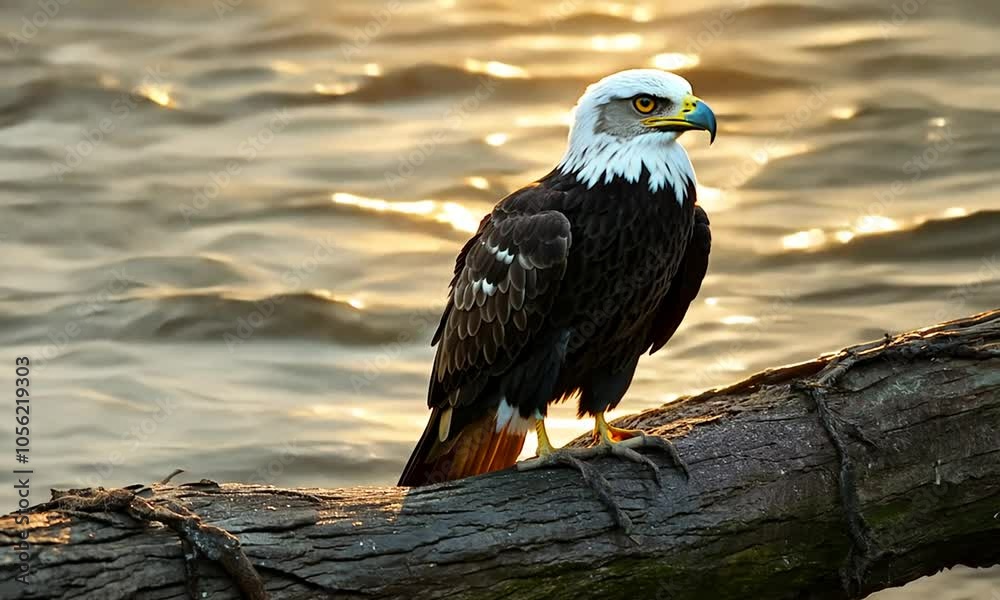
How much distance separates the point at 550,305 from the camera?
194 inches

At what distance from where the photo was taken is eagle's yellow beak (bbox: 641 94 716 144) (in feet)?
16.4

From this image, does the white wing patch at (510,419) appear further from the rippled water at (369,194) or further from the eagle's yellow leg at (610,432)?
the rippled water at (369,194)

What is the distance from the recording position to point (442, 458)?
17.4ft

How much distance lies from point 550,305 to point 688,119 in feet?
2.47

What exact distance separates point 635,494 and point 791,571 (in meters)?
0.53

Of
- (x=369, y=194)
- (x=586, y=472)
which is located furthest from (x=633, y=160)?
(x=369, y=194)

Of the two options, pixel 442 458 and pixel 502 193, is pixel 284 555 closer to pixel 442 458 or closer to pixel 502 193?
pixel 442 458

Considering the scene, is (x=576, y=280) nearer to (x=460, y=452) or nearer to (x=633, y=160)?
(x=633, y=160)

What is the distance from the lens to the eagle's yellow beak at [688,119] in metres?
4.99

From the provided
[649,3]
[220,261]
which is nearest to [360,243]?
[220,261]

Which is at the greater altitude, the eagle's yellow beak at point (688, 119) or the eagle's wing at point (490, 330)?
the eagle's yellow beak at point (688, 119)

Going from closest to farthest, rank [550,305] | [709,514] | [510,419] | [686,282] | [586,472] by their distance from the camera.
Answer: [709,514] → [586,472] → [550,305] → [510,419] → [686,282]

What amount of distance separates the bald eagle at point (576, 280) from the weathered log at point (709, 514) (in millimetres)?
353

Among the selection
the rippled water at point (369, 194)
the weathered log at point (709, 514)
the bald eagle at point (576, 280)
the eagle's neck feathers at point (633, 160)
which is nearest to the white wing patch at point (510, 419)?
the bald eagle at point (576, 280)
